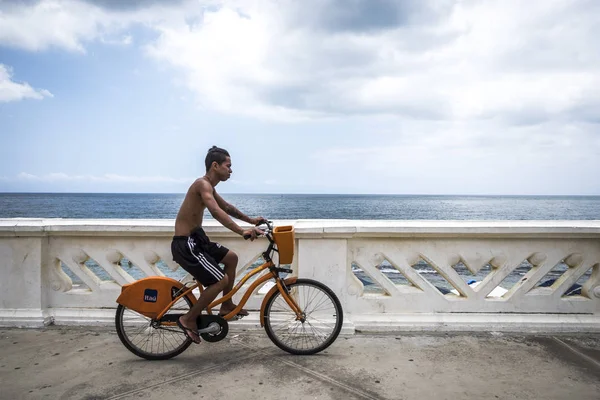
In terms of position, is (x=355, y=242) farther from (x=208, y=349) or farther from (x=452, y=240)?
(x=208, y=349)

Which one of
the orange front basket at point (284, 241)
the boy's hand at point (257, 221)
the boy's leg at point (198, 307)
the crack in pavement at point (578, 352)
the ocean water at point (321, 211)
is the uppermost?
the boy's hand at point (257, 221)

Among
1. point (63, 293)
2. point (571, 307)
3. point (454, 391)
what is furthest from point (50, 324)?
point (571, 307)

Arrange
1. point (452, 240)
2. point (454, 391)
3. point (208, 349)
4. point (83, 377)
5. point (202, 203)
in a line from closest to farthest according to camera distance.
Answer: point (454, 391) < point (83, 377) < point (202, 203) < point (208, 349) < point (452, 240)

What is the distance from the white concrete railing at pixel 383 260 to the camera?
461 centimetres

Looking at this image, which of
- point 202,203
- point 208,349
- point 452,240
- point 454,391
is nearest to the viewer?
point 454,391

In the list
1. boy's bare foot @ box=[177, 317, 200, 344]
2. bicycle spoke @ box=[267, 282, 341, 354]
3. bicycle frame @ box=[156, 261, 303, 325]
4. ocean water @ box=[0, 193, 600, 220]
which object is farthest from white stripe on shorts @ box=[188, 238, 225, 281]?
ocean water @ box=[0, 193, 600, 220]

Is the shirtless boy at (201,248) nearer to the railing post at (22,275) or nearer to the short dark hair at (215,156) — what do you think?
the short dark hair at (215,156)

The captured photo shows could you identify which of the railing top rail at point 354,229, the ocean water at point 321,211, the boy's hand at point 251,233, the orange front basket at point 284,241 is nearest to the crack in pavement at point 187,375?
the orange front basket at point 284,241

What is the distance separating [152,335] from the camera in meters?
4.11

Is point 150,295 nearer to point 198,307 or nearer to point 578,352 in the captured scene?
point 198,307

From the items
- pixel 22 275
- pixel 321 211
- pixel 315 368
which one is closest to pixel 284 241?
pixel 315 368

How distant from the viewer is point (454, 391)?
335 cm

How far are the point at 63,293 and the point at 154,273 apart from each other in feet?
3.61

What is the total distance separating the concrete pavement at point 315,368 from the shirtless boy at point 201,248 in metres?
0.52
